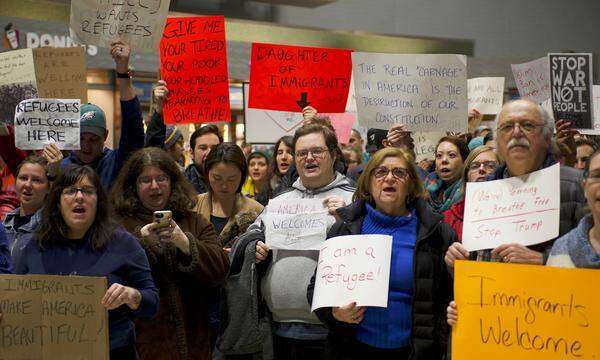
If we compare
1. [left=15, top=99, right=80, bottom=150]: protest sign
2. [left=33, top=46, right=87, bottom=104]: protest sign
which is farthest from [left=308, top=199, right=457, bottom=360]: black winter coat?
[left=33, top=46, right=87, bottom=104]: protest sign

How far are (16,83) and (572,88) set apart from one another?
3.60 meters

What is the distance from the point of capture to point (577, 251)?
2438 millimetres

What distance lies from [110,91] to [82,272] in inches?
405

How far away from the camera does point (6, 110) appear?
5043 millimetres

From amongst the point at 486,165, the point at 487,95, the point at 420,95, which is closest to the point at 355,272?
the point at 486,165

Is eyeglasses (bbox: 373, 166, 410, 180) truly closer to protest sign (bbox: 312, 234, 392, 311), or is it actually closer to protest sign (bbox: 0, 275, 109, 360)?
protest sign (bbox: 312, 234, 392, 311)

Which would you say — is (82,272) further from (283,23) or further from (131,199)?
(283,23)

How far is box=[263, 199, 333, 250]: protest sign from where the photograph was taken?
3.54 metres

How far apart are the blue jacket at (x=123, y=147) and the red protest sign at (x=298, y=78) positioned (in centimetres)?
123

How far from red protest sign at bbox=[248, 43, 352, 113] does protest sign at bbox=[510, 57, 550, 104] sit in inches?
56.9

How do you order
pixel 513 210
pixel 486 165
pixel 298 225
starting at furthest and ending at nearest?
pixel 486 165 → pixel 298 225 → pixel 513 210

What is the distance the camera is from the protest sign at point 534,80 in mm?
5871

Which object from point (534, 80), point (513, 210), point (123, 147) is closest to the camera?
point (513, 210)

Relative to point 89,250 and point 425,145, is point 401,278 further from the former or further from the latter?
point 425,145
